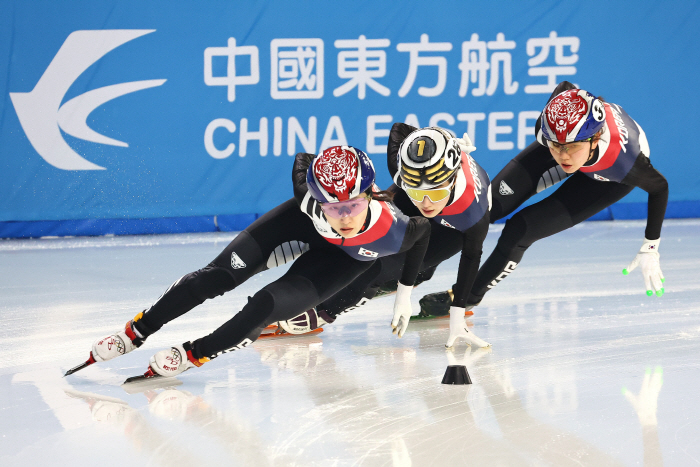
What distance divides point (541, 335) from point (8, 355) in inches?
92.9

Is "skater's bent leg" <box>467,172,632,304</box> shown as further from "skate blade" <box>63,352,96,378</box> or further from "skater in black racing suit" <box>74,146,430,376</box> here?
"skate blade" <box>63,352,96,378</box>

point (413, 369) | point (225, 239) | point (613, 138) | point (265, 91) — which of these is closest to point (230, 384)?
point (413, 369)

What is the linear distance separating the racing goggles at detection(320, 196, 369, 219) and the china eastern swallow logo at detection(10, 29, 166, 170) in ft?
15.3

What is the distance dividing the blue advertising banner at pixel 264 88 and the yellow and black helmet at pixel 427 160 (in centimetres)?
429

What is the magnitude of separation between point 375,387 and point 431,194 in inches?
29.6

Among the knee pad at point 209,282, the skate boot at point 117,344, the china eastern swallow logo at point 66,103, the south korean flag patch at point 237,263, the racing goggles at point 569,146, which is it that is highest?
the china eastern swallow logo at point 66,103

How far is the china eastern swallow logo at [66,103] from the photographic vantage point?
6.79 metres

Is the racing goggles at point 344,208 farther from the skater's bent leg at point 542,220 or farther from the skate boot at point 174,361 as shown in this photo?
the skater's bent leg at point 542,220

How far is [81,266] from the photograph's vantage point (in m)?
5.53

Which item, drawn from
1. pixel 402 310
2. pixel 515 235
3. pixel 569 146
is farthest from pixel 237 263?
pixel 569 146

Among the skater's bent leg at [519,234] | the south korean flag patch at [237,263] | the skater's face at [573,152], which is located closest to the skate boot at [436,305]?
the skater's bent leg at [519,234]

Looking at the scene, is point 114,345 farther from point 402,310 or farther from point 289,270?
point 402,310

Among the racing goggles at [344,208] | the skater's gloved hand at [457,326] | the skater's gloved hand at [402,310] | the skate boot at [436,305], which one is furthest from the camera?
the skate boot at [436,305]

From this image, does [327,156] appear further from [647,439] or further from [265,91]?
[265,91]
